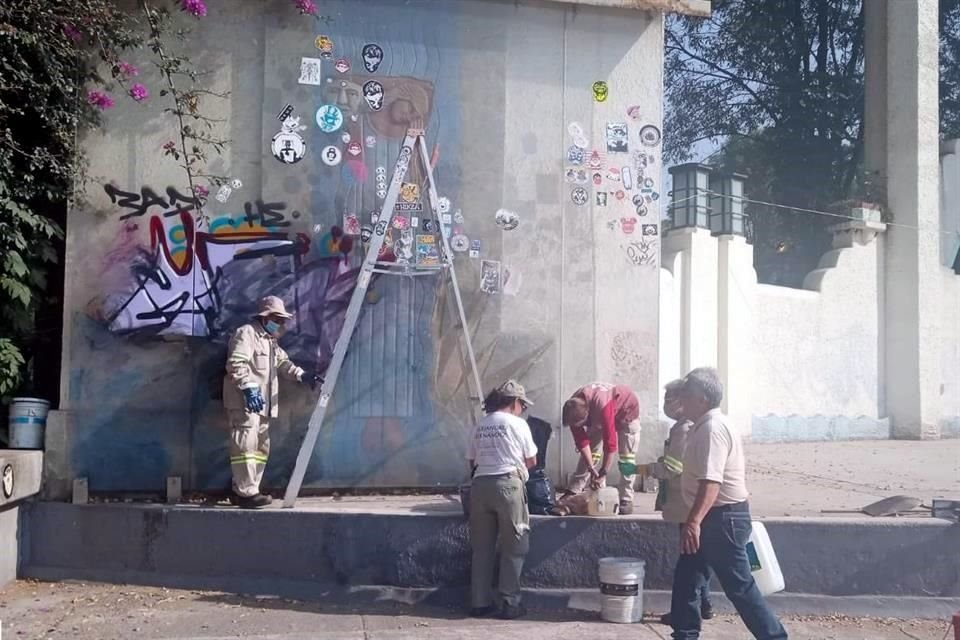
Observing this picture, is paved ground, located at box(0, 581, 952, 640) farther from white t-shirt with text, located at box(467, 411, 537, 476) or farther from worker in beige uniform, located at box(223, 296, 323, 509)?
white t-shirt with text, located at box(467, 411, 537, 476)

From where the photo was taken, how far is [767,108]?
22.2 metres

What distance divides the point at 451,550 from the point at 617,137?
410 cm

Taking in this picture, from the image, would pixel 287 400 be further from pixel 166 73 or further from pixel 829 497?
pixel 829 497

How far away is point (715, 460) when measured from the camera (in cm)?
575

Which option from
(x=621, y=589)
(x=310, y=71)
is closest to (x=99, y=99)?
(x=310, y=71)

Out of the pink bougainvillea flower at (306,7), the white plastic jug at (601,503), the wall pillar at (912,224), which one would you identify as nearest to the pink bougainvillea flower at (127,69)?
the pink bougainvillea flower at (306,7)

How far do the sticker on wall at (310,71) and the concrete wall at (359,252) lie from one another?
0.23ft

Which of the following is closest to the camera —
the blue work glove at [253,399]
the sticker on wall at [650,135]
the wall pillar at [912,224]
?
the blue work glove at [253,399]

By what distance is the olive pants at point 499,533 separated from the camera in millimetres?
6840

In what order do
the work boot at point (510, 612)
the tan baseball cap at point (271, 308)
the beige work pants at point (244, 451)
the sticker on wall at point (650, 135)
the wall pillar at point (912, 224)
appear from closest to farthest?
the work boot at point (510, 612) < the beige work pants at point (244, 451) < the tan baseball cap at point (271, 308) < the sticker on wall at point (650, 135) < the wall pillar at point (912, 224)

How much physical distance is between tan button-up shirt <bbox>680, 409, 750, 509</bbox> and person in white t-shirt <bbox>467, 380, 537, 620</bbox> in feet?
4.37

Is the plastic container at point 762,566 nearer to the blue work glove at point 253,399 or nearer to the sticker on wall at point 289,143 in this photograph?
the blue work glove at point 253,399

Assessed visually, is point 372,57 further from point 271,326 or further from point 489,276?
point 271,326

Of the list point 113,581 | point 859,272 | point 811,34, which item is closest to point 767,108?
point 811,34
